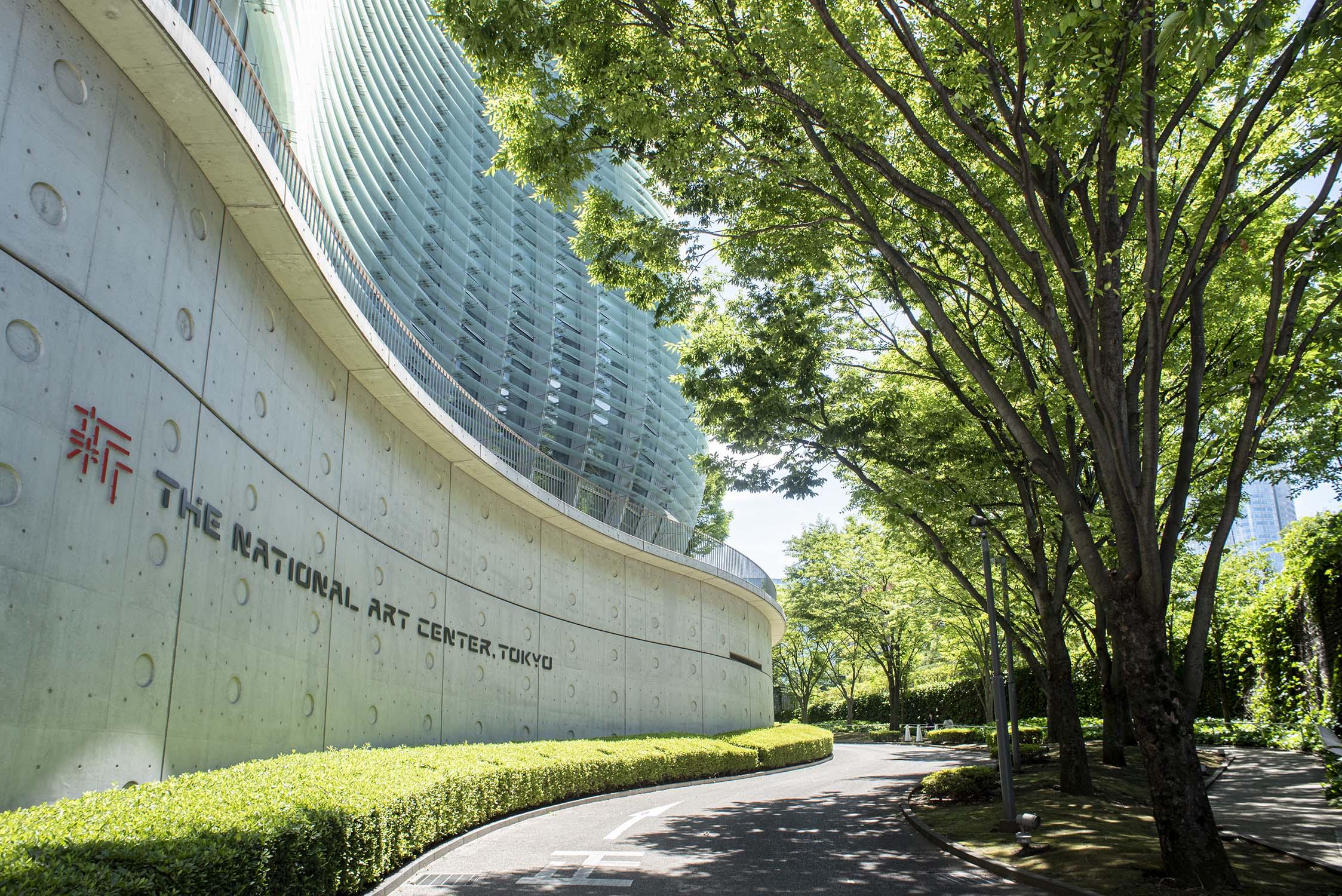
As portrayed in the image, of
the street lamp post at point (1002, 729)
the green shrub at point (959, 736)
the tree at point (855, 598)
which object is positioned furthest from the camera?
the tree at point (855, 598)

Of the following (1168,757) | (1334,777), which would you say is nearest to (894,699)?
(1334,777)

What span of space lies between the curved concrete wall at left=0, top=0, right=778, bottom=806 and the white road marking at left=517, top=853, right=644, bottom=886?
3797 mm

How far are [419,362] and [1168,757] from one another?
1438cm

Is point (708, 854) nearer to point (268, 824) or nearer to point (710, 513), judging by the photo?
point (268, 824)

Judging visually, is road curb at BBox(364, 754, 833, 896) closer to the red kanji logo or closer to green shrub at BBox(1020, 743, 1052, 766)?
the red kanji logo

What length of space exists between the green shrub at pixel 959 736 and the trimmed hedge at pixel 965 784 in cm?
2354

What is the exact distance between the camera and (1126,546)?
29.6 feet

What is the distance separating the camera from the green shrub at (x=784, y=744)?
25953mm

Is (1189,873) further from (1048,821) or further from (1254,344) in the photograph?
(1254,344)

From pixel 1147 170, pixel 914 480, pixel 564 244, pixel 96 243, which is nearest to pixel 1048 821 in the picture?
pixel 914 480

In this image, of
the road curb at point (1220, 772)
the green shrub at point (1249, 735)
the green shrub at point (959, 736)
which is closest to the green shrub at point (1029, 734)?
the green shrub at point (959, 736)

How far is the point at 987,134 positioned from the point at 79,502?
9.68 m

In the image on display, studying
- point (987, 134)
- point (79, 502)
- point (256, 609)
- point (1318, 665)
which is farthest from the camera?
point (1318, 665)

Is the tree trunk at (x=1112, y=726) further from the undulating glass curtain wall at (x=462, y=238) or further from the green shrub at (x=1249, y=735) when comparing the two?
the undulating glass curtain wall at (x=462, y=238)
